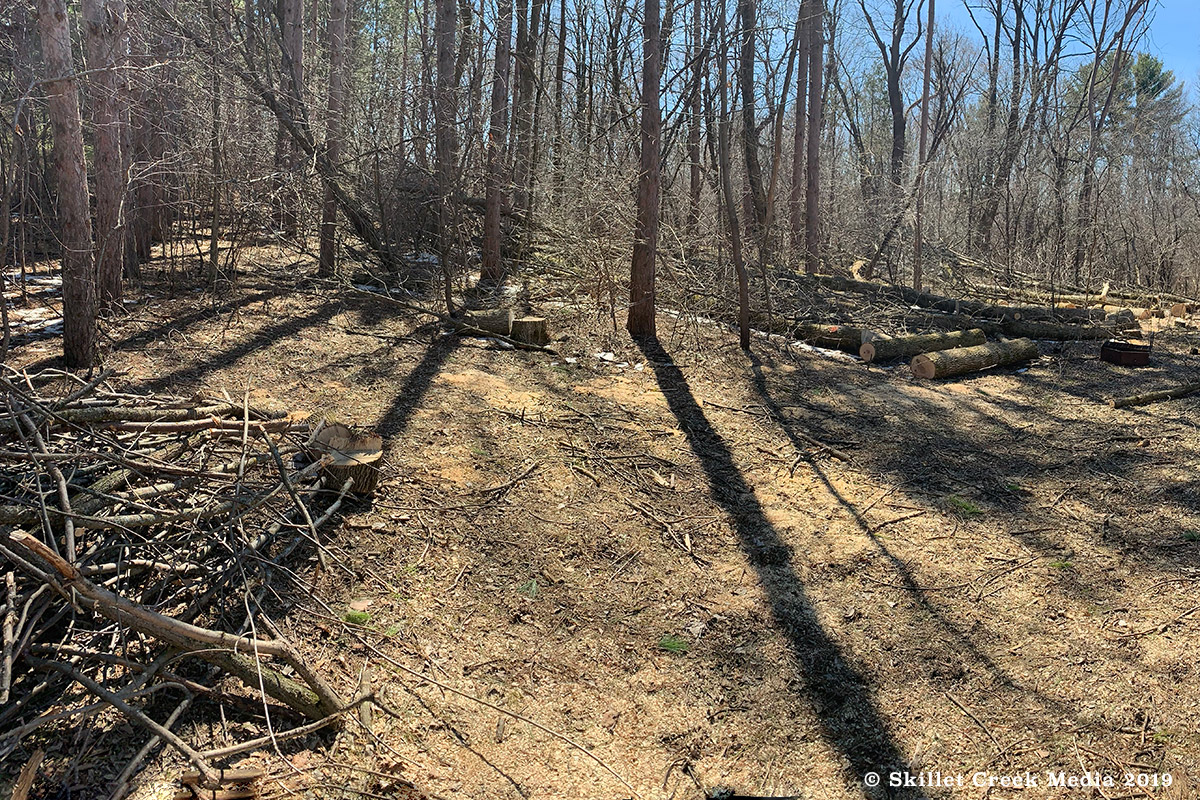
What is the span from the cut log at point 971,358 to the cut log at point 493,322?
466 centimetres

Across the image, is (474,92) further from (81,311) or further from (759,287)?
(81,311)

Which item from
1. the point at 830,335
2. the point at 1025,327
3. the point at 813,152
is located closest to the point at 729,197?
the point at 830,335

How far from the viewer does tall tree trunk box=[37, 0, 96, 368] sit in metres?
6.21

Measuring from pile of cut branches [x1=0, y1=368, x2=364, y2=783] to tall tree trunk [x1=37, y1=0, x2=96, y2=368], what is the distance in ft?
6.20

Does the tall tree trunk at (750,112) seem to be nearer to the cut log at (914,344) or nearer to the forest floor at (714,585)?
the cut log at (914,344)

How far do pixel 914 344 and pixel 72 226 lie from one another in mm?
8886

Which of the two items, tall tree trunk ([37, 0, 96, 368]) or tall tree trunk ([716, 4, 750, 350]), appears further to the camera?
tall tree trunk ([716, 4, 750, 350])

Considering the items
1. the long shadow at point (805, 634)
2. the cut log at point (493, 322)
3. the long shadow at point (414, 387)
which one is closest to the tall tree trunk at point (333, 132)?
the cut log at point (493, 322)

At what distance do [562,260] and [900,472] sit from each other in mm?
6883

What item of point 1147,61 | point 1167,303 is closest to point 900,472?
point 1167,303

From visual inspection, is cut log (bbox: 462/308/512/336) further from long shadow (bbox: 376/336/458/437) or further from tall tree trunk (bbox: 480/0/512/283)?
tall tree trunk (bbox: 480/0/512/283)

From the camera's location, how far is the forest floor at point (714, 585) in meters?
3.25
